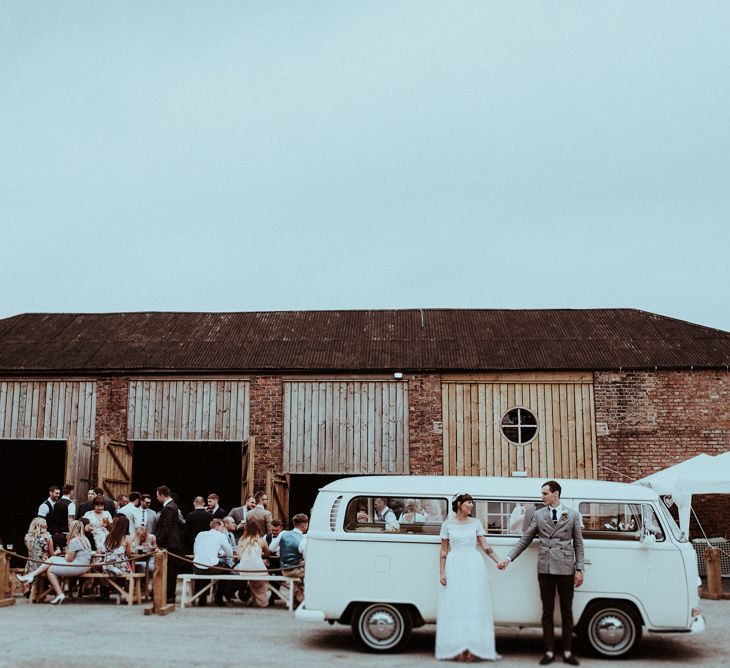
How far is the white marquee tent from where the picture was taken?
53.6ft

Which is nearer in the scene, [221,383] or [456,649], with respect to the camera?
[456,649]

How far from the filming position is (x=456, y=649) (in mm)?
9039

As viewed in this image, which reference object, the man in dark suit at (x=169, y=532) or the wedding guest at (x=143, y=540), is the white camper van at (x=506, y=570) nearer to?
the man in dark suit at (x=169, y=532)

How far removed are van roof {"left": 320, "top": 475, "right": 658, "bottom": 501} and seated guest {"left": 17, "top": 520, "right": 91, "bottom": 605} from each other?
5687mm

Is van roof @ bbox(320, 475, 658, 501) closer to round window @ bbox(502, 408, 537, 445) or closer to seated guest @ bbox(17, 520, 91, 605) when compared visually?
seated guest @ bbox(17, 520, 91, 605)

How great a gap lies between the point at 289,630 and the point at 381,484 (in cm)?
249

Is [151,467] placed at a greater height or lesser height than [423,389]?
lesser

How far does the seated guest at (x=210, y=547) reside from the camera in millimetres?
13844

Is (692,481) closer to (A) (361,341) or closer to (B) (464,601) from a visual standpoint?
(B) (464,601)

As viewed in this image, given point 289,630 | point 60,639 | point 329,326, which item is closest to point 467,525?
point 289,630

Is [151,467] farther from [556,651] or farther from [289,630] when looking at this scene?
[556,651]

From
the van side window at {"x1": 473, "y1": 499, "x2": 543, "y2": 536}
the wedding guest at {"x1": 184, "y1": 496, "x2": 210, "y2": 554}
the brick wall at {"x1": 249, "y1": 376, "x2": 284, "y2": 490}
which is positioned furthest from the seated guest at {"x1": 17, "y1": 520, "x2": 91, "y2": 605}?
the brick wall at {"x1": 249, "y1": 376, "x2": 284, "y2": 490}

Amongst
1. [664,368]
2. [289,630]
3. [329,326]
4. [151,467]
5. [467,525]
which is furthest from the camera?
[151,467]

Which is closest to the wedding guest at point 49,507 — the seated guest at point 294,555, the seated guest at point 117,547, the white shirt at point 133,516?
the white shirt at point 133,516
